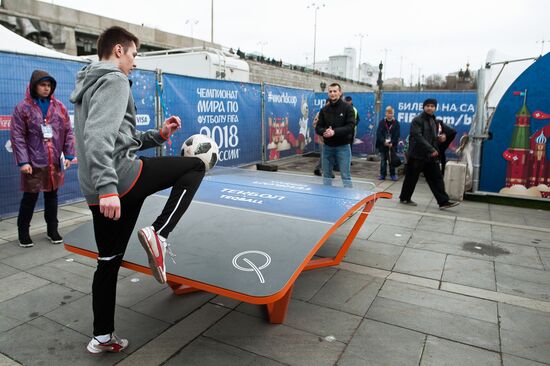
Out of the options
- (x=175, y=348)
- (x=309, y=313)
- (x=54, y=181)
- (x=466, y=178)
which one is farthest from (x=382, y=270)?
(x=466, y=178)

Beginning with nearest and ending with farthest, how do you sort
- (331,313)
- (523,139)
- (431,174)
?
(331,313)
(431,174)
(523,139)

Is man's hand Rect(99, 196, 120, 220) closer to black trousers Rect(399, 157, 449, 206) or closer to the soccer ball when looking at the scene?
the soccer ball

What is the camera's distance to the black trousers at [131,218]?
2555mm

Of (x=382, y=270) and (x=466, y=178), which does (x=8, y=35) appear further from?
(x=466, y=178)

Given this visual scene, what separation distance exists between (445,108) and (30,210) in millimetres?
11801

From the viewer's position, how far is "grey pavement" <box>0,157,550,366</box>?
2.81 metres

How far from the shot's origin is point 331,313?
3422 millimetres

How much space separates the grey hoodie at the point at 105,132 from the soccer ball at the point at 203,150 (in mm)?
505

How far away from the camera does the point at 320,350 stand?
9.39 ft

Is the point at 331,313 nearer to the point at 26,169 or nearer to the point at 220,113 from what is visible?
the point at 26,169

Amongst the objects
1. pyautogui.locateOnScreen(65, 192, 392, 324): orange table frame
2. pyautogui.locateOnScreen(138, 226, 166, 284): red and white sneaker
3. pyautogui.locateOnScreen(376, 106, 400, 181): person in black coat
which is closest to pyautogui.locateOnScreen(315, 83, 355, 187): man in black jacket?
pyautogui.locateOnScreen(65, 192, 392, 324): orange table frame

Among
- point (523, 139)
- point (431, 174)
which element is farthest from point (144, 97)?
point (523, 139)

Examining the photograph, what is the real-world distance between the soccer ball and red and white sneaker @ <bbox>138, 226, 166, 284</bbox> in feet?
2.11

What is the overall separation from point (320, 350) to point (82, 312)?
1995mm
